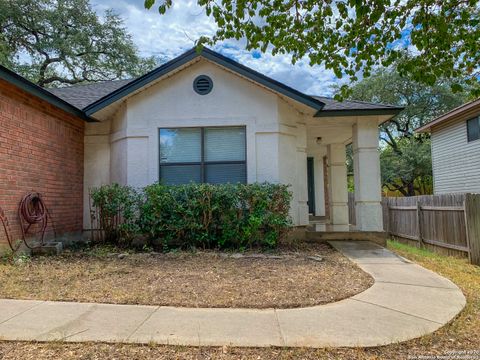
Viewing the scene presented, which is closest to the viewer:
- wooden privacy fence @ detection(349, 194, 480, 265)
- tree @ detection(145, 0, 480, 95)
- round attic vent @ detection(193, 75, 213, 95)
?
tree @ detection(145, 0, 480, 95)

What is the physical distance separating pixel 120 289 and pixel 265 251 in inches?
133

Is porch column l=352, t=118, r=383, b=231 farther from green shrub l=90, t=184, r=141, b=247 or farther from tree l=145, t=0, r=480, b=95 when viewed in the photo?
green shrub l=90, t=184, r=141, b=247

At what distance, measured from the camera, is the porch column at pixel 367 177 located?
362 inches

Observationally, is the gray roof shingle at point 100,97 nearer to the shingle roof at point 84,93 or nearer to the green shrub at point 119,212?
the shingle roof at point 84,93

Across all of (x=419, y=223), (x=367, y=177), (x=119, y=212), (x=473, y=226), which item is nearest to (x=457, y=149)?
(x=419, y=223)

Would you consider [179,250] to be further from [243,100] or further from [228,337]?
[228,337]

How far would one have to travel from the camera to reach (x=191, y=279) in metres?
Result: 5.29

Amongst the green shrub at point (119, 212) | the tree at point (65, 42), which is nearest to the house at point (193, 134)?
the green shrub at point (119, 212)

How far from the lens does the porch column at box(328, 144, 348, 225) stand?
41.8 feet

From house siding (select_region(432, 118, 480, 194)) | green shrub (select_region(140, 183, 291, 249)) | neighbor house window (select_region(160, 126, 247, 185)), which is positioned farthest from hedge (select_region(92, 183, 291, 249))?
house siding (select_region(432, 118, 480, 194))

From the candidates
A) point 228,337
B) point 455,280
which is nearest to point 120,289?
point 228,337

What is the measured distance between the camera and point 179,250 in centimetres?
752

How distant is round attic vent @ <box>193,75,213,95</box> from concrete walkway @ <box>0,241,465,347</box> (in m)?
5.88

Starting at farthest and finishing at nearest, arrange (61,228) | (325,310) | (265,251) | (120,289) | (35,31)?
(35,31)
(61,228)
(265,251)
(120,289)
(325,310)
